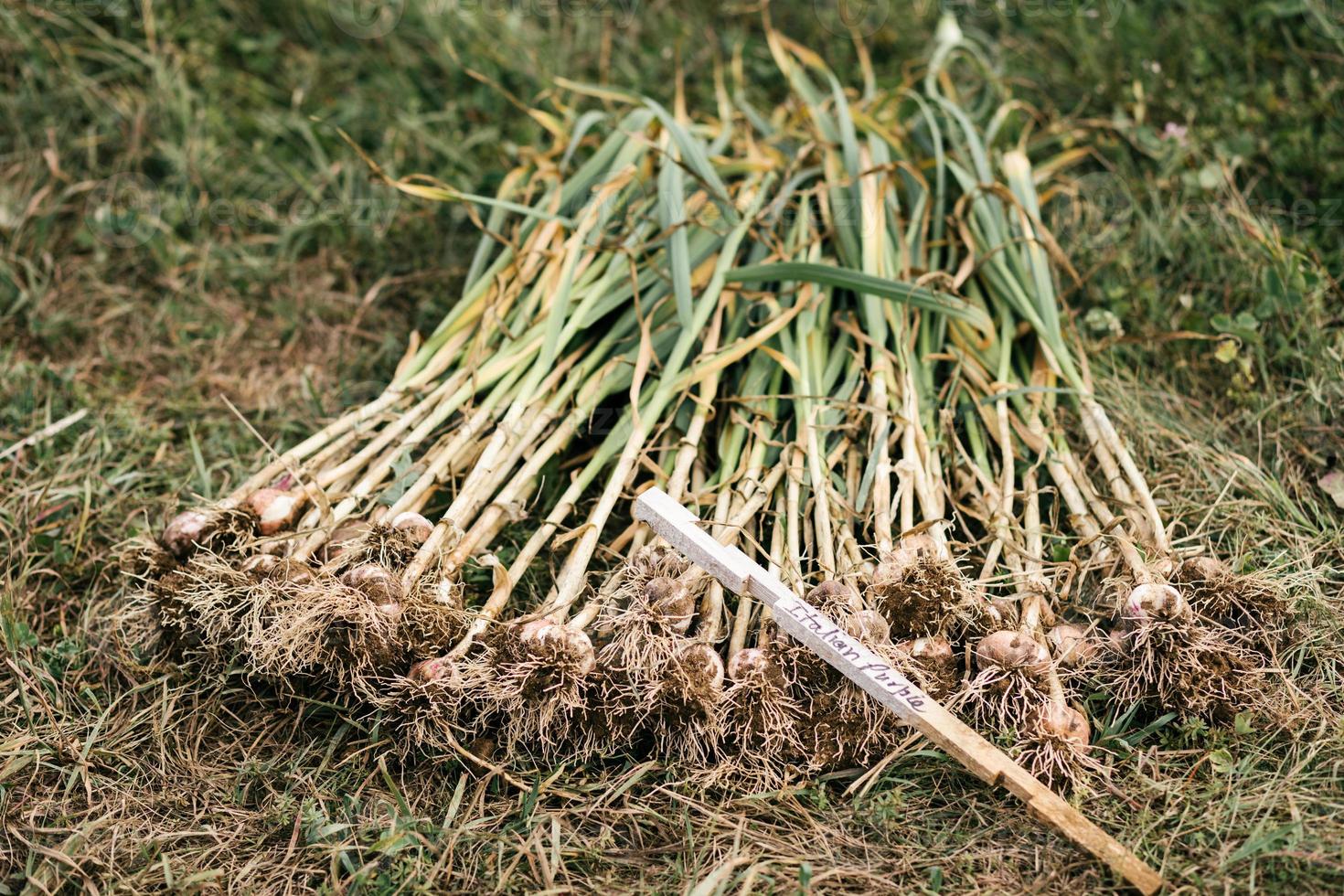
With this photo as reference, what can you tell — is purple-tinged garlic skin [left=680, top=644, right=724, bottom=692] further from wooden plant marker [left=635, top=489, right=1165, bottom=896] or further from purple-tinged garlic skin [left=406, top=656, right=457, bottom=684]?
purple-tinged garlic skin [left=406, top=656, right=457, bottom=684]

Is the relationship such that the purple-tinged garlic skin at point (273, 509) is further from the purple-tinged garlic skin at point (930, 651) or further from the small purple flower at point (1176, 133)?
the small purple flower at point (1176, 133)

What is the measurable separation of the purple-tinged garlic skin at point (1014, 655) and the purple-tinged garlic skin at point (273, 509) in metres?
1.10

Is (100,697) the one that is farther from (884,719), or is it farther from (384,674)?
(884,719)

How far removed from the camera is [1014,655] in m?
1.63

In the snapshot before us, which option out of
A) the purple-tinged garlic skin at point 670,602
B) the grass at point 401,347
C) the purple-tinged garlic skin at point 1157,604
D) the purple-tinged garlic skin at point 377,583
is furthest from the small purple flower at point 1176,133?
the purple-tinged garlic skin at point 377,583

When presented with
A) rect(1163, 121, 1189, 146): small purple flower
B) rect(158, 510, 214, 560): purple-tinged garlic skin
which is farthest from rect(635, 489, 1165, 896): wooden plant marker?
rect(1163, 121, 1189, 146): small purple flower

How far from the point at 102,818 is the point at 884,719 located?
1123 mm

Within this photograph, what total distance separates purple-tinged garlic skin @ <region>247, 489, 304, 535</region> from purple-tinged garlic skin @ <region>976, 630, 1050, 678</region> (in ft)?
3.60

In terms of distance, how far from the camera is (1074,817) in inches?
59.4

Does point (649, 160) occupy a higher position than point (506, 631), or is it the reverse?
point (649, 160)

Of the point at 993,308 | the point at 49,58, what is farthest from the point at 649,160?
the point at 49,58

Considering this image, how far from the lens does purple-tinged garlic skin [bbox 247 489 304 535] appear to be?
1.87 meters

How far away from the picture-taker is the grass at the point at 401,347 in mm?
1597

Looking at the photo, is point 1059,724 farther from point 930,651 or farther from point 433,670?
point 433,670
